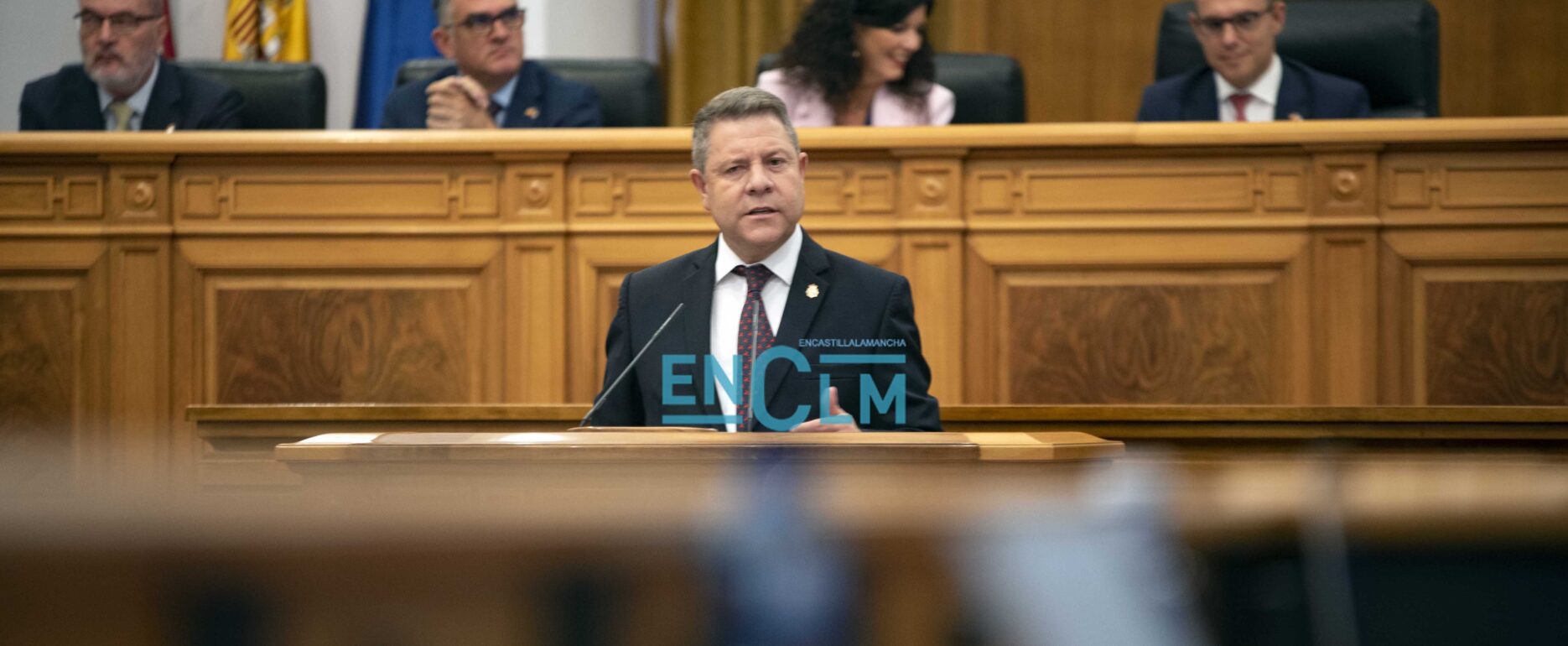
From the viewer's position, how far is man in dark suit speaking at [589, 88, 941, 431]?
1.95 meters

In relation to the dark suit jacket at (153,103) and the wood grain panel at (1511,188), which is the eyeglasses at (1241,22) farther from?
the dark suit jacket at (153,103)

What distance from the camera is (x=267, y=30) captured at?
5688mm

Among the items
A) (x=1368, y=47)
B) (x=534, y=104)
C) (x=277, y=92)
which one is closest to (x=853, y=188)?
(x=534, y=104)

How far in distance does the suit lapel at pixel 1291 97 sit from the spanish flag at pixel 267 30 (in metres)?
3.80

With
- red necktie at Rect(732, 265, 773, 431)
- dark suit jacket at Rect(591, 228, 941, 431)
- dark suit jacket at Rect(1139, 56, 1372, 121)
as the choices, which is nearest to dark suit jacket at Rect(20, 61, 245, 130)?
dark suit jacket at Rect(591, 228, 941, 431)

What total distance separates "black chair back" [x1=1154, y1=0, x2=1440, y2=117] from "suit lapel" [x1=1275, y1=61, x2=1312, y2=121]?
31 cm

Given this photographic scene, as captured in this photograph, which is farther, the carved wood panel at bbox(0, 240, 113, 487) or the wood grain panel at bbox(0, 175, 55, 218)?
the wood grain panel at bbox(0, 175, 55, 218)

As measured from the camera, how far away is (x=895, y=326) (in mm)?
2123

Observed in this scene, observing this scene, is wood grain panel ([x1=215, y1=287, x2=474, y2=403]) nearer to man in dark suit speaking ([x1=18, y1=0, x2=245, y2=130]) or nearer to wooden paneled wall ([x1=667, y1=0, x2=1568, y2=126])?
man in dark suit speaking ([x1=18, y1=0, x2=245, y2=130])

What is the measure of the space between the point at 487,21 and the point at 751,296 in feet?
7.12

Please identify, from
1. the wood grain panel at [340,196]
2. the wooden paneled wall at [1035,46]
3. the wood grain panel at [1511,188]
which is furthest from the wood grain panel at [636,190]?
the wooden paneled wall at [1035,46]

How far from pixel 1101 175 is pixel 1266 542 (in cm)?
300

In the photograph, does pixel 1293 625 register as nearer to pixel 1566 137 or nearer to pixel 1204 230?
pixel 1204 230

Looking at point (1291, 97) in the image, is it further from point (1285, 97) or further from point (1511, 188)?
point (1511, 188)
